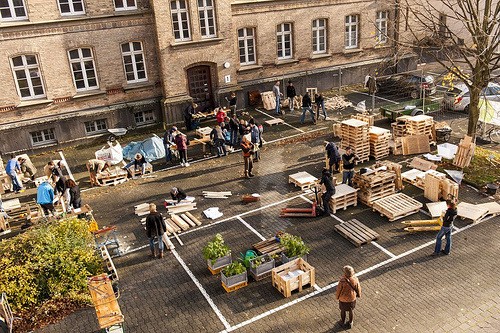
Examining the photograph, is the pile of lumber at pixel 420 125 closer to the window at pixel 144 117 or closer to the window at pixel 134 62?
the window at pixel 144 117

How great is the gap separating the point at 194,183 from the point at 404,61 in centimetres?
2238

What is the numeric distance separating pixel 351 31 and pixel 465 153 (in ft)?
52.5

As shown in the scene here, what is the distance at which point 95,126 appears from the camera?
2534 cm

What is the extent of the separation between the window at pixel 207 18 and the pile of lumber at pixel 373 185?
46.0 feet

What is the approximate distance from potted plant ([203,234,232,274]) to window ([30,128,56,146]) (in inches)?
591

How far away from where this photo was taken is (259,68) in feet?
95.7

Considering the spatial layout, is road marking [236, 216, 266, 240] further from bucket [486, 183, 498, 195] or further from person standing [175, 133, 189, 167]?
bucket [486, 183, 498, 195]

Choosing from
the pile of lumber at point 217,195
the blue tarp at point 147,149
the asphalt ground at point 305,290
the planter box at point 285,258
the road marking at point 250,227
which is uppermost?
the blue tarp at point 147,149

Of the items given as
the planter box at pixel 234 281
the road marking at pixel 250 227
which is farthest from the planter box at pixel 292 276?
the road marking at pixel 250 227

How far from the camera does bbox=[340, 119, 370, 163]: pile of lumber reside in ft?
66.0

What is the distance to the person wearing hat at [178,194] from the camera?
1717cm

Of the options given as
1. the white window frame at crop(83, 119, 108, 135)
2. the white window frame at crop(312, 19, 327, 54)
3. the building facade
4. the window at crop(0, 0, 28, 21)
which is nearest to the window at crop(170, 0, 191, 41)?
the building facade

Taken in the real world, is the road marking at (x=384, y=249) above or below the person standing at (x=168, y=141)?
below

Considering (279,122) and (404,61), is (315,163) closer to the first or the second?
(279,122)
